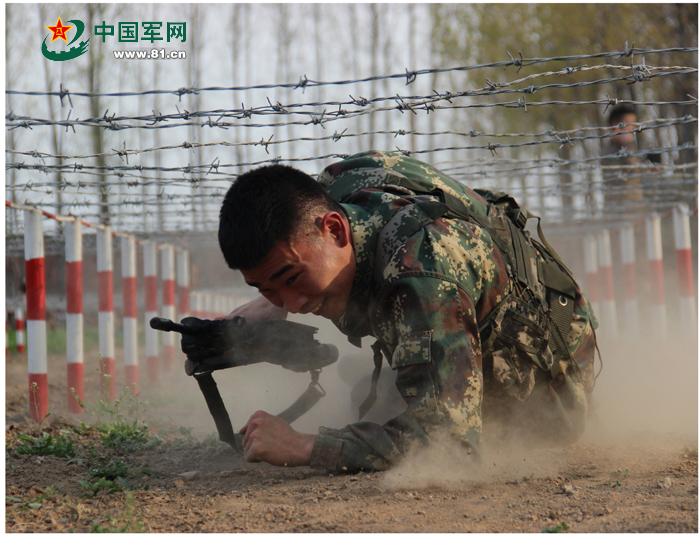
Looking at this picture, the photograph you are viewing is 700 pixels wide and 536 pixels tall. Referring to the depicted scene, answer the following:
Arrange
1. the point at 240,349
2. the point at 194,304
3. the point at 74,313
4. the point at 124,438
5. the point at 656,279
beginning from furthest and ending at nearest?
the point at 194,304, the point at 656,279, the point at 74,313, the point at 124,438, the point at 240,349

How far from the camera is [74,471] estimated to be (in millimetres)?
2709

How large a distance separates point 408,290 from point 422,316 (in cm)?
10

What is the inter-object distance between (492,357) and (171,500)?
1327 millimetres

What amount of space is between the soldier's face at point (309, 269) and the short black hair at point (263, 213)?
4 cm

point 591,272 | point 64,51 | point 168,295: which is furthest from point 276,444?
point 591,272

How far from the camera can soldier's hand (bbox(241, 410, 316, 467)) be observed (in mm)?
2174

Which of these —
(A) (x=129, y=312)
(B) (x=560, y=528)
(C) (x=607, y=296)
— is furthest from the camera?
(C) (x=607, y=296)

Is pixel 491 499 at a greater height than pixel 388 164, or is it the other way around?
pixel 388 164

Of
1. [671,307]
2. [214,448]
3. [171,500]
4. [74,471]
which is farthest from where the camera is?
[671,307]

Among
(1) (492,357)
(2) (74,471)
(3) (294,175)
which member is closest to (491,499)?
(1) (492,357)

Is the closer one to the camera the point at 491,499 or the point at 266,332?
the point at 491,499

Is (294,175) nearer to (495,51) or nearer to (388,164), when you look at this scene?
(388,164)

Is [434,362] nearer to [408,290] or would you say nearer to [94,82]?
[408,290]

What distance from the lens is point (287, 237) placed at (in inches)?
82.5
